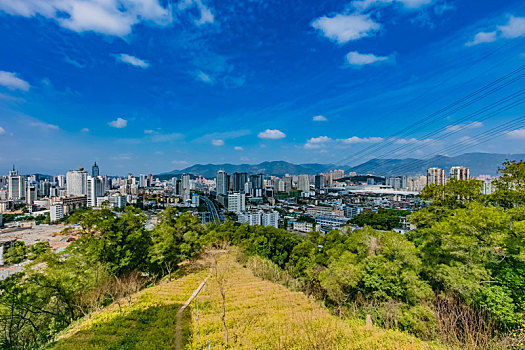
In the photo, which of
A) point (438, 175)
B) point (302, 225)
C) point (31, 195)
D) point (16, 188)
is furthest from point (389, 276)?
point (16, 188)

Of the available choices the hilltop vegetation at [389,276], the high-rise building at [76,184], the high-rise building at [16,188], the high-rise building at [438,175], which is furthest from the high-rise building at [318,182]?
the high-rise building at [16,188]

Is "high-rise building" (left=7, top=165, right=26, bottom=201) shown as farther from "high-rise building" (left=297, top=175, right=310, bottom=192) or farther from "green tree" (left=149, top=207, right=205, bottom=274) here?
"green tree" (left=149, top=207, right=205, bottom=274)

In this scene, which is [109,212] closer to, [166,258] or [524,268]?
[166,258]

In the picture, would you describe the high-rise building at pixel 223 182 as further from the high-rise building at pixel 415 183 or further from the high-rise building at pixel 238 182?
the high-rise building at pixel 415 183

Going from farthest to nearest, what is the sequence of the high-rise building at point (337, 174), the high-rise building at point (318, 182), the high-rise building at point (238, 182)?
the high-rise building at point (337, 174) < the high-rise building at point (318, 182) < the high-rise building at point (238, 182)

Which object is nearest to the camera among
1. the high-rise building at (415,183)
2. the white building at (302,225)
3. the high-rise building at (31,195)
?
the white building at (302,225)

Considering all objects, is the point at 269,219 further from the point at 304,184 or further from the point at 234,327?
the point at 304,184

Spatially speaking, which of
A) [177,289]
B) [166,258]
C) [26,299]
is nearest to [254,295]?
[177,289]

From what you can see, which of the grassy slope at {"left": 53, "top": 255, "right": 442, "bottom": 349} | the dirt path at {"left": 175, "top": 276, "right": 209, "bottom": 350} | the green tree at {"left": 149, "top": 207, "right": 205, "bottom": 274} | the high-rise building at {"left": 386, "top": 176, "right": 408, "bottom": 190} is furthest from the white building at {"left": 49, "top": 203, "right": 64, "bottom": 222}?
the high-rise building at {"left": 386, "top": 176, "right": 408, "bottom": 190}
